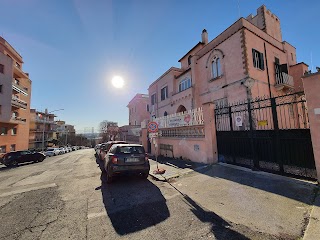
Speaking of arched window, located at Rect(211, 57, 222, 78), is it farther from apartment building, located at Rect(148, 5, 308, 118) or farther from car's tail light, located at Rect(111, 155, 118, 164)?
car's tail light, located at Rect(111, 155, 118, 164)

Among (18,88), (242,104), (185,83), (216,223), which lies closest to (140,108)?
(185,83)

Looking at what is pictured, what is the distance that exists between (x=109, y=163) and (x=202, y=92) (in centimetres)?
1211

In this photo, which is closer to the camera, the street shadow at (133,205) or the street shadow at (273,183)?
the street shadow at (133,205)

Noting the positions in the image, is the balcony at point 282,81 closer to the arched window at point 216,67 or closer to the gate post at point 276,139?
the arched window at point 216,67

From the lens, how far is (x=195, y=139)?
30.2 ft

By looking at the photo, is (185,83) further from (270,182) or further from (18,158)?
(18,158)

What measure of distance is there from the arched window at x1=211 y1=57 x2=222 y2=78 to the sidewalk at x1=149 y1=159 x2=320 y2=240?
32.4ft

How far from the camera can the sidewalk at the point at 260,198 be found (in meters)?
3.23

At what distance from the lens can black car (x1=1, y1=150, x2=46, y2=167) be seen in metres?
17.2

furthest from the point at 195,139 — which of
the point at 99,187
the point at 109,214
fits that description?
the point at 109,214

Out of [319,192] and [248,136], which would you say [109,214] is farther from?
[248,136]

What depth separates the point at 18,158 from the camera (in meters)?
17.7

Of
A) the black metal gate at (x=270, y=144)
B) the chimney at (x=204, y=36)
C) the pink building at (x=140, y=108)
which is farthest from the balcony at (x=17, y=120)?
the black metal gate at (x=270, y=144)

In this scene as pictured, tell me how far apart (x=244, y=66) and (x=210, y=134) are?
7040 mm
